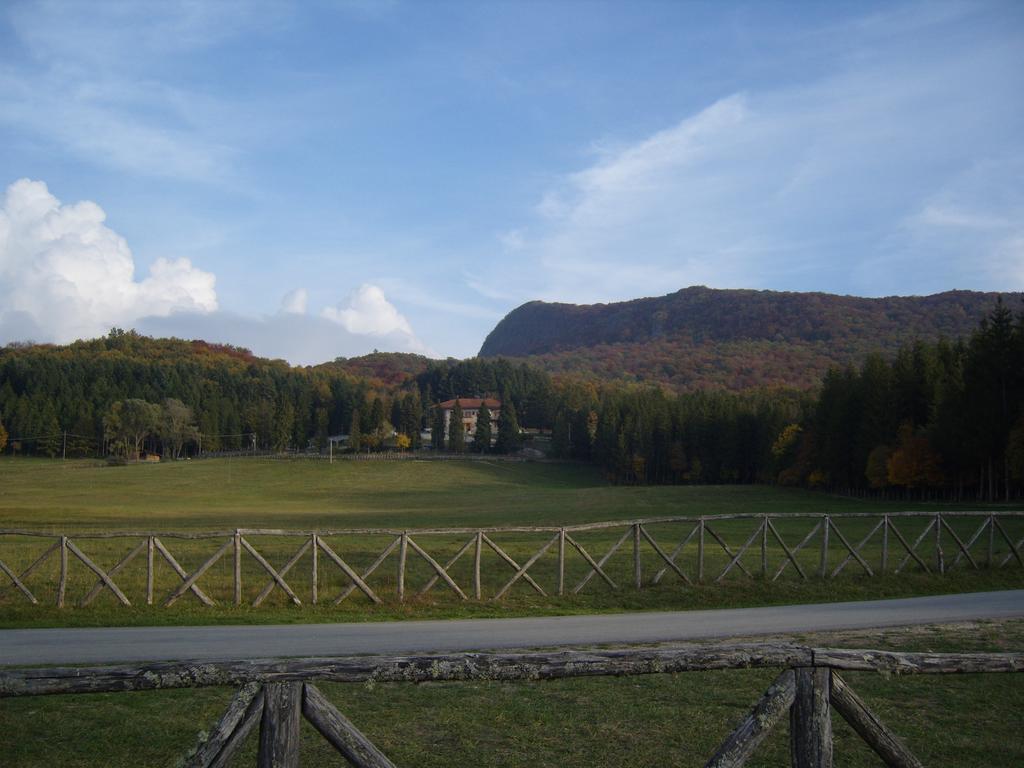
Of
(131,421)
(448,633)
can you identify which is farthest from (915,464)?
(131,421)

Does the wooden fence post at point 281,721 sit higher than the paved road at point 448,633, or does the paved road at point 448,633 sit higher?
the wooden fence post at point 281,721

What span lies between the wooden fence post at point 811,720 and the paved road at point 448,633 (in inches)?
331

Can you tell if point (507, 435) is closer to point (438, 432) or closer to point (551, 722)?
point (438, 432)

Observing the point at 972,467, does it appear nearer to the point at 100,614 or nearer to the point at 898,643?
the point at 898,643

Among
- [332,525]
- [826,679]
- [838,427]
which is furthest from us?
[838,427]

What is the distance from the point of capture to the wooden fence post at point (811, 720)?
477cm

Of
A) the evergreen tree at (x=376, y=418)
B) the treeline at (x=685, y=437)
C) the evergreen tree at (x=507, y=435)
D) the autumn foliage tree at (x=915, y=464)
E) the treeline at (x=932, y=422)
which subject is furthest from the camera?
the evergreen tree at (x=376, y=418)

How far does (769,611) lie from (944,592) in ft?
23.9

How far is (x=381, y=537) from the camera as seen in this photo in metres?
→ 35.7

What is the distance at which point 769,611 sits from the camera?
694 inches

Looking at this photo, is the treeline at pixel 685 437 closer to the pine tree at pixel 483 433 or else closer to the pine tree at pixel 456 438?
the pine tree at pixel 483 433

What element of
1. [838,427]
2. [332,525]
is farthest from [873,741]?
[838,427]

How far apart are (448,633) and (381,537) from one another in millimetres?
21931

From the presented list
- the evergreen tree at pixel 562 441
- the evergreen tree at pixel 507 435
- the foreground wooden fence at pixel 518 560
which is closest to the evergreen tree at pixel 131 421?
the evergreen tree at pixel 507 435
